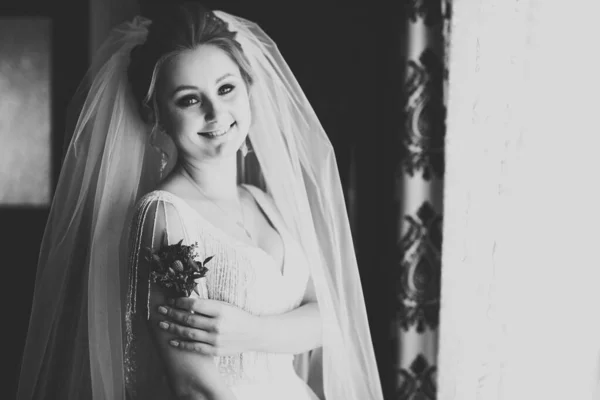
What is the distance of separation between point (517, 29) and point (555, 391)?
76 centimetres

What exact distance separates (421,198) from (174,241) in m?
0.75

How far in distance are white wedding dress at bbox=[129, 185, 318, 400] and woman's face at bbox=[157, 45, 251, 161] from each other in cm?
14

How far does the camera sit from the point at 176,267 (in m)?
1.18

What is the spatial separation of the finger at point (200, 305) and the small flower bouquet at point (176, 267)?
0.06ft

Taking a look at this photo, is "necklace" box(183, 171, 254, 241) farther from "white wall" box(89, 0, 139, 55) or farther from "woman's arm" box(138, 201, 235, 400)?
"white wall" box(89, 0, 139, 55)

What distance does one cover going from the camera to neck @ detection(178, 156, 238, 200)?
1333 mm

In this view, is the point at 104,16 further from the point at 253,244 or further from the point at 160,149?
the point at 253,244

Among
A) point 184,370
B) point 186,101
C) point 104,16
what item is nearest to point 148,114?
point 186,101

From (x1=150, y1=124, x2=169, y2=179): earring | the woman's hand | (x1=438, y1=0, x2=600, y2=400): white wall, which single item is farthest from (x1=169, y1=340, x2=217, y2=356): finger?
(x1=438, y1=0, x2=600, y2=400): white wall

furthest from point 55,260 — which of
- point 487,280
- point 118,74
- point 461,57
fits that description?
point 461,57

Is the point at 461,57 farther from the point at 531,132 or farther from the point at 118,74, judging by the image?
the point at 118,74

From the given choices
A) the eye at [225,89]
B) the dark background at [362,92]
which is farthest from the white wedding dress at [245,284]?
the dark background at [362,92]

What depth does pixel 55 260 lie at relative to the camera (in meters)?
1.31

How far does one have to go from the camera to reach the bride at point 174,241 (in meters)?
1.23
